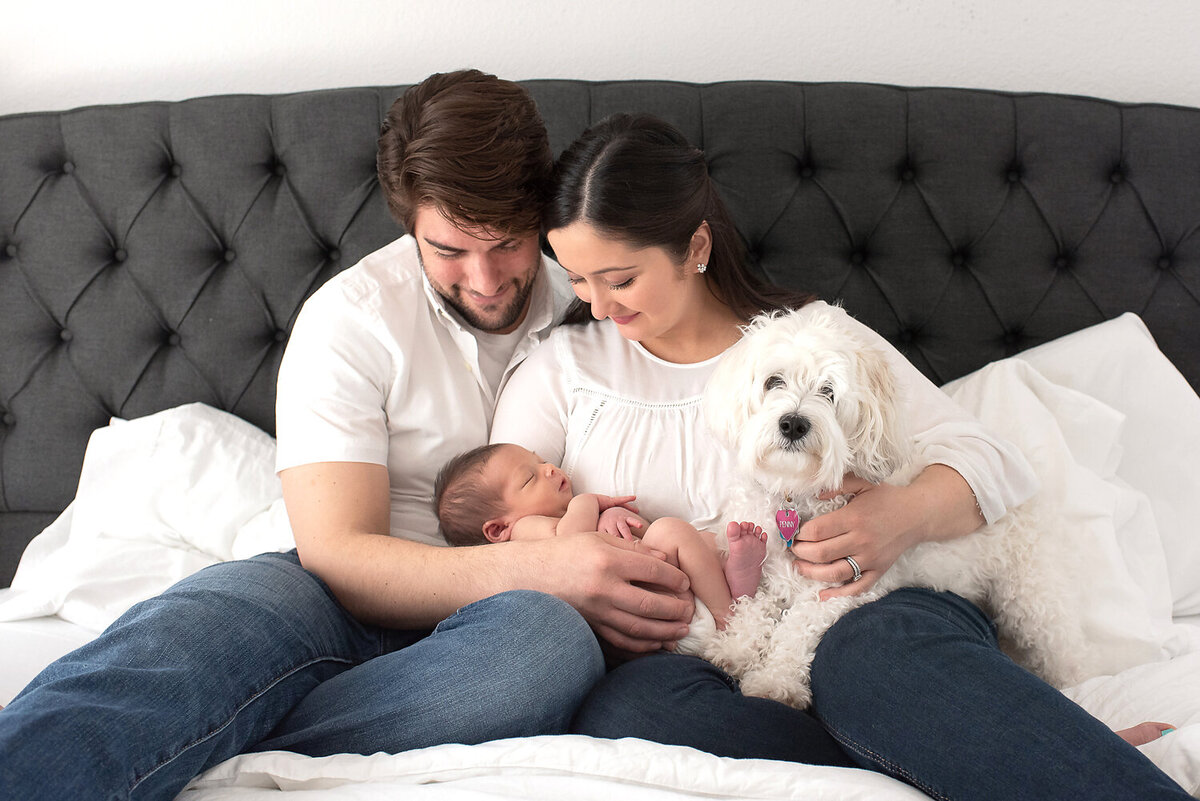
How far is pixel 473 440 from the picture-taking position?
1.83 m

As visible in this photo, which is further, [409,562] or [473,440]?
[473,440]

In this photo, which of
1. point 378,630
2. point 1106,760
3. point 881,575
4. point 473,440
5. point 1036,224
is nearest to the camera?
point 1106,760

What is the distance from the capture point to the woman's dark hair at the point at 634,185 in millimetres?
1569

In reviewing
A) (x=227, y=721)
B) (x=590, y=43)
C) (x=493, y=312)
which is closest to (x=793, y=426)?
(x=493, y=312)

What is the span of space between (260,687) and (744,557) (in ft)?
2.73

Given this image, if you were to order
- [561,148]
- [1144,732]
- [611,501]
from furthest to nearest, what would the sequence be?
[561,148]
[611,501]
[1144,732]

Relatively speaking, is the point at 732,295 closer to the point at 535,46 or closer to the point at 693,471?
the point at 693,471

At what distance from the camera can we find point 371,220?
7.02ft

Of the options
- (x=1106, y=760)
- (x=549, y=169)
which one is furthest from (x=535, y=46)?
(x=1106, y=760)

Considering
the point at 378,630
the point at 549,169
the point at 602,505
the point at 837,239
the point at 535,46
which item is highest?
the point at 535,46

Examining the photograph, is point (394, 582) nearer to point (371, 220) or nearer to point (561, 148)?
point (371, 220)

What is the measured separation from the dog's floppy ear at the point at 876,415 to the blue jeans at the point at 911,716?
26cm

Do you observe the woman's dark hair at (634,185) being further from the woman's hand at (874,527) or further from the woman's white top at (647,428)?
the woman's hand at (874,527)

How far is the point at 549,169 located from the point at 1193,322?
178 cm
